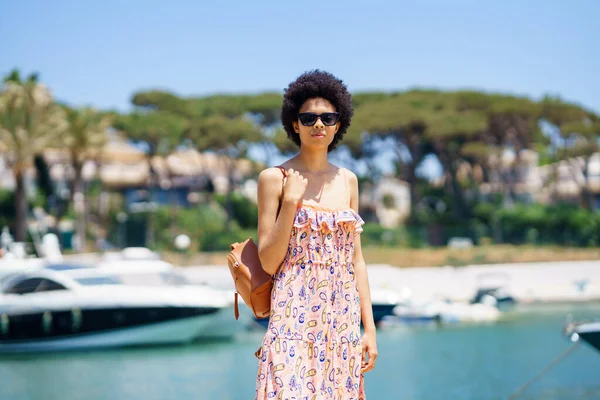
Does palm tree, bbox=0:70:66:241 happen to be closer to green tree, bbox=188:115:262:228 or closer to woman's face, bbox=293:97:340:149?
green tree, bbox=188:115:262:228

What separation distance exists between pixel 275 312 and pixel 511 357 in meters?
12.1

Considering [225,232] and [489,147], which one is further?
[489,147]

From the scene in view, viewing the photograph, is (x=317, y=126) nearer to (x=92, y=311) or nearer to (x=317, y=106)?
(x=317, y=106)

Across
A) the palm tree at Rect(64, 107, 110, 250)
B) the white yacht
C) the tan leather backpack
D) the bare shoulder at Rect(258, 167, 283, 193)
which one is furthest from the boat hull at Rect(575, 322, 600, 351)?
the palm tree at Rect(64, 107, 110, 250)

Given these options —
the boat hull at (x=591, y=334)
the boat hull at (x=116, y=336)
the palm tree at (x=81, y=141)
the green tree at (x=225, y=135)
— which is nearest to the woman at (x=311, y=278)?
the boat hull at (x=591, y=334)

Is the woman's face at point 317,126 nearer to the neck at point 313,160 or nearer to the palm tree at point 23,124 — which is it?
the neck at point 313,160

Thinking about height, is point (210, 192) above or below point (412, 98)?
below

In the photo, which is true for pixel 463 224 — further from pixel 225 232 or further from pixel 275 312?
pixel 275 312

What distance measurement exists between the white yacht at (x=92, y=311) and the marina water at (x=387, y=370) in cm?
24

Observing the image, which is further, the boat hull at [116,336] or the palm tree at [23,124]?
the palm tree at [23,124]

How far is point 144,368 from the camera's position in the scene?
526 inches

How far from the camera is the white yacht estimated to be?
14812 millimetres

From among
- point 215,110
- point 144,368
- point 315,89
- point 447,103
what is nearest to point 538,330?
point 144,368

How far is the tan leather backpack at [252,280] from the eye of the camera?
2.60m
